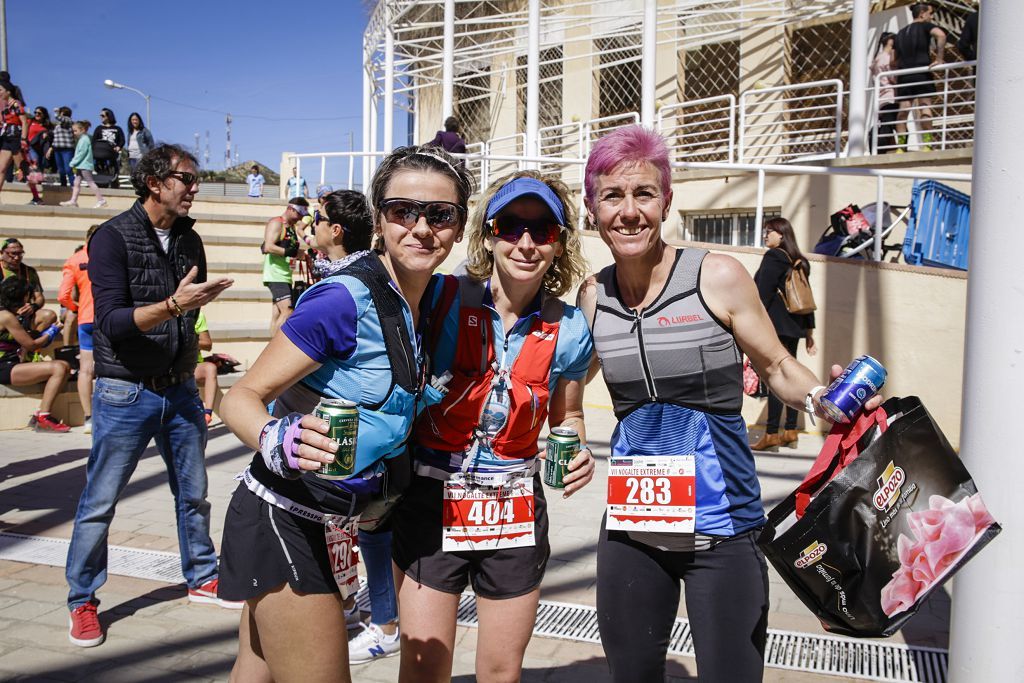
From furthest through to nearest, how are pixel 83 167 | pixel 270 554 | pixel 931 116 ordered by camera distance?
pixel 83 167 < pixel 931 116 < pixel 270 554

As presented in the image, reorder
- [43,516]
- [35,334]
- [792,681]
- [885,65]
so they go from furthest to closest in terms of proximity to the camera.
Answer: [885,65], [35,334], [43,516], [792,681]

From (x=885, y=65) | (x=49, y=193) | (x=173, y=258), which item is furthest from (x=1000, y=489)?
(x=49, y=193)

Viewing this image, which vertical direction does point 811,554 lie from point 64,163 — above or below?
below

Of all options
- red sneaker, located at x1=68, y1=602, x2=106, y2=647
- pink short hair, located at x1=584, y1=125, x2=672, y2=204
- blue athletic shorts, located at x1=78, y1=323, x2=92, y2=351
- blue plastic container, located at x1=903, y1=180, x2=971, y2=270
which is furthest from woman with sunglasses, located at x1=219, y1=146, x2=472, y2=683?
blue plastic container, located at x1=903, y1=180, x2=971, y2=270

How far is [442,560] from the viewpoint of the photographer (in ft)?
8.23

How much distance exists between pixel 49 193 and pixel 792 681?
587 inches

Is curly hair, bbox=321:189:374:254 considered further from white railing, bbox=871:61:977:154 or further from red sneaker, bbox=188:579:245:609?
white railing, bbox=871:61:977:154

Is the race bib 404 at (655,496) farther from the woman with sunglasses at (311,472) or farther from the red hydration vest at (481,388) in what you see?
the woman with sunglasses at (311,472)

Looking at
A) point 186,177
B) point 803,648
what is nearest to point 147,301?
point 186,177

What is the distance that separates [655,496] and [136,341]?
8.61 ft

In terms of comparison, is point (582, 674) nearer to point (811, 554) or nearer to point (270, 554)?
point (811, 554)

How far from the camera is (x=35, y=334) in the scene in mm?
8648

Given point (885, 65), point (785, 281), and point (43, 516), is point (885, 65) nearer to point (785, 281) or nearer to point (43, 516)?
point (785, 281)

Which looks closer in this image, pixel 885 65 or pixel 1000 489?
pixel 1000 489
